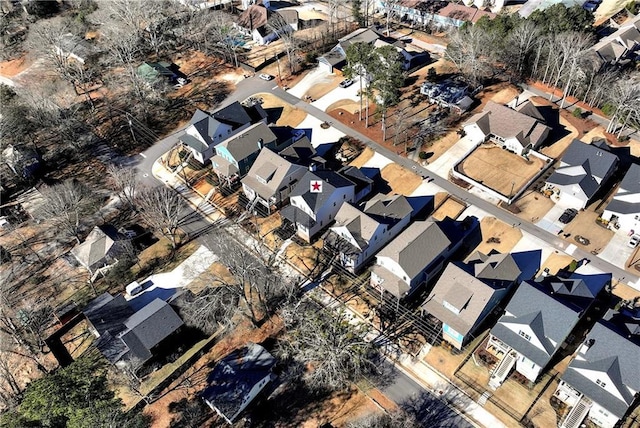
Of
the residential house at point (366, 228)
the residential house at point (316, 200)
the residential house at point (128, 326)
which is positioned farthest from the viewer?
the residential house at point (316, 200)

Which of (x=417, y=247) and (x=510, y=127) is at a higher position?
(x=510, y=127)

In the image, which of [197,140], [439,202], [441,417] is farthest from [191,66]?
[441,417]

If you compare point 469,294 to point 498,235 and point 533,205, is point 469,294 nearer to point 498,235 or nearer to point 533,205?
point 498,235

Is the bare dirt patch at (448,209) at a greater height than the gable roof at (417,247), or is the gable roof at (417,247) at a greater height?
the gable roof at (417,247)

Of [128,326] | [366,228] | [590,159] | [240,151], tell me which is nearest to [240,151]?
[240,151]

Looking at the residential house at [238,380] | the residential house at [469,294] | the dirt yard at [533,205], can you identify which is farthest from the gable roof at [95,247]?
the dirt yard at [533,205]

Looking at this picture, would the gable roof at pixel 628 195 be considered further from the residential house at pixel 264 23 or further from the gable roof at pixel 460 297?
the residential house at pixel 264 23
